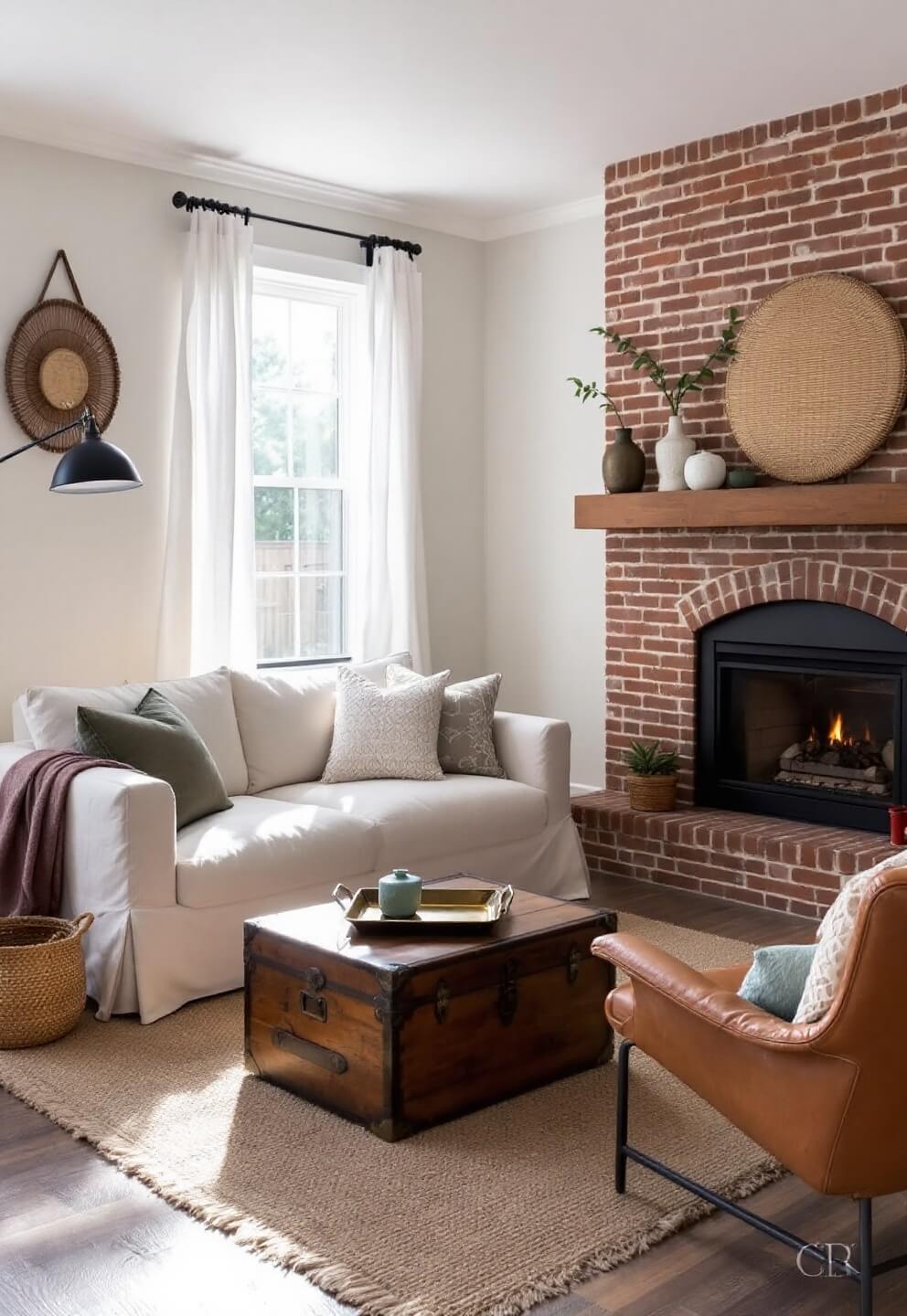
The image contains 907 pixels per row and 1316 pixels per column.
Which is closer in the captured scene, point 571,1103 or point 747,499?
point 571,1103

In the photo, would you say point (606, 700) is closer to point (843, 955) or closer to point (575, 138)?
point (575, 138)

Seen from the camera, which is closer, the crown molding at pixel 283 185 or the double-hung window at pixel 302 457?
the crown molding at pixel 283 185

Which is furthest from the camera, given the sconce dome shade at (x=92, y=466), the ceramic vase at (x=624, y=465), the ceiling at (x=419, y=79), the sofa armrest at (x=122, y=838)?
the ceramic vase at (x=624, y=465)

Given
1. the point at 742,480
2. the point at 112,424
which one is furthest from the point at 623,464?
the point at 112,424

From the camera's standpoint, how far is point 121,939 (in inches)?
145

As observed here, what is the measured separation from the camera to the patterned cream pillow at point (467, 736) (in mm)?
4922

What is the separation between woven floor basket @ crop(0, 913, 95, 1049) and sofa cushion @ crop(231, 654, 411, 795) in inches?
48.9

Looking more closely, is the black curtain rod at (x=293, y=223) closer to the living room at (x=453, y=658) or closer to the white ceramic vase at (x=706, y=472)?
the living room at (x=453, y=658)

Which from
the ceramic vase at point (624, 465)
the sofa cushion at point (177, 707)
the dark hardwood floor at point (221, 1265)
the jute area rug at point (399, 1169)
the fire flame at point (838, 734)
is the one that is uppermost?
the ceramic vase at point (624, 465)

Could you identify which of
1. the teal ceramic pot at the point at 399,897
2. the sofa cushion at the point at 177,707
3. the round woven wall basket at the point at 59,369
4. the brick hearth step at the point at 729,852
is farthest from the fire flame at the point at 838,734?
the round woven wall basket at the point at 59,369

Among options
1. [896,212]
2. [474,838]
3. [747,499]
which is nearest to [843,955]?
[474,838]

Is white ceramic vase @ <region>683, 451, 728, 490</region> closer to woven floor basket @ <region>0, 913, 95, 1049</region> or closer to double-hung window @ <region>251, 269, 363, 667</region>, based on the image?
double-hung window @ <region>251, 269, 363, 667</region>

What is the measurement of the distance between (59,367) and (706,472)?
249 centimetres

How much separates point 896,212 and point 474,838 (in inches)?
103
